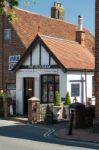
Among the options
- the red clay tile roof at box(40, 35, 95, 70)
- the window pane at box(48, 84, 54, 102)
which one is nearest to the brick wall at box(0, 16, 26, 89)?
the red clay tile roof at box(40, 35, 95, 70)

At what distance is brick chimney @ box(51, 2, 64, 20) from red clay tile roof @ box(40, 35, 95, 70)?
9087 mm

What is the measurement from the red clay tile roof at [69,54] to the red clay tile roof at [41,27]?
3290 millimetres

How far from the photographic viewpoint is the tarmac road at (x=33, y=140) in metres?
16.1

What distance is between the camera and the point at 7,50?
35719 mm

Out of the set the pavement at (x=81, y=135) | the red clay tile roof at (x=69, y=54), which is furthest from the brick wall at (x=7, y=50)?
the pavement at (x=81, y=135)

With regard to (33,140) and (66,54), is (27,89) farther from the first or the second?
(33,140)

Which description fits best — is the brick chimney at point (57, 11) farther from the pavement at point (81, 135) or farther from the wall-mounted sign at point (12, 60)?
the pavement at point (81, 135)

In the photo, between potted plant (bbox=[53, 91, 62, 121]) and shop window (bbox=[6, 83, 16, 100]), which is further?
shop window (bbox=[6, 83, 16, 100])

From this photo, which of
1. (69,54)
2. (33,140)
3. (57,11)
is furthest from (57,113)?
(57,11)

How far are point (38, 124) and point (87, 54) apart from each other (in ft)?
35.2

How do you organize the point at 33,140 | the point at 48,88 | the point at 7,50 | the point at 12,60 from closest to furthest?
1. the point at 33,140
2. the point at 48,88
3. the point at 12,60
4. the point at 7,50

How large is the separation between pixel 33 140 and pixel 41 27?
20974 mm

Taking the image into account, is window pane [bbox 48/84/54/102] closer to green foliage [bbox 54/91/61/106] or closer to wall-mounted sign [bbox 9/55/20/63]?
green foliage [bbox 54/91/61/106]

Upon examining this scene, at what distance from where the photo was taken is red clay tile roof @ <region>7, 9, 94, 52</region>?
35531 mm
